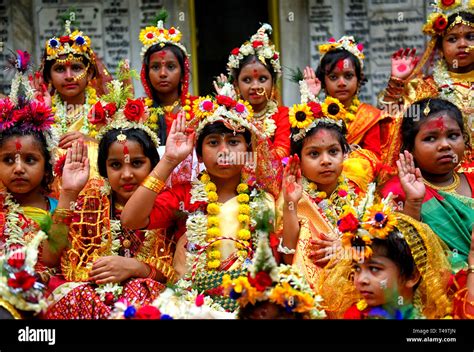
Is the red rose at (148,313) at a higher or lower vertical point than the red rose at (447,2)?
lower

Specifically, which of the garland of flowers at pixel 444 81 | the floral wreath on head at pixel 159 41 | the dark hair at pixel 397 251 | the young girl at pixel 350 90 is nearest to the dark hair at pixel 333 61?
the young girl at pixel 350 90

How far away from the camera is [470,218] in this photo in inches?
196

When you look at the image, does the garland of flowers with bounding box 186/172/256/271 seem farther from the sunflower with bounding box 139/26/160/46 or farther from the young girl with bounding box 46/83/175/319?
the sunflower with bounding box 139/26/160/46

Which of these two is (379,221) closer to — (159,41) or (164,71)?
(164,71)

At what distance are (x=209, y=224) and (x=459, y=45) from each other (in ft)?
8.53

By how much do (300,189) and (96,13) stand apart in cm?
428

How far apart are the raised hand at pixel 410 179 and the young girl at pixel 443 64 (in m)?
1.63

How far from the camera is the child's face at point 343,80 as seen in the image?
6.54 m

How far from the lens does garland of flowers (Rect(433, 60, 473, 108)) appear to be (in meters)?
6.40

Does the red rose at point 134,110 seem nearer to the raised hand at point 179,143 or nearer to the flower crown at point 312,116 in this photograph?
the raised hand at point 179,143

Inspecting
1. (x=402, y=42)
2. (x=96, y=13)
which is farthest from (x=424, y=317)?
(x=96, y=13)

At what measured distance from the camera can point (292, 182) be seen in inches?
193

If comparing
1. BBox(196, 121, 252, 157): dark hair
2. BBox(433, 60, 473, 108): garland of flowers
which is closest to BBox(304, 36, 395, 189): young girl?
BBox(433, 60, 473, 108): garland of flowers
